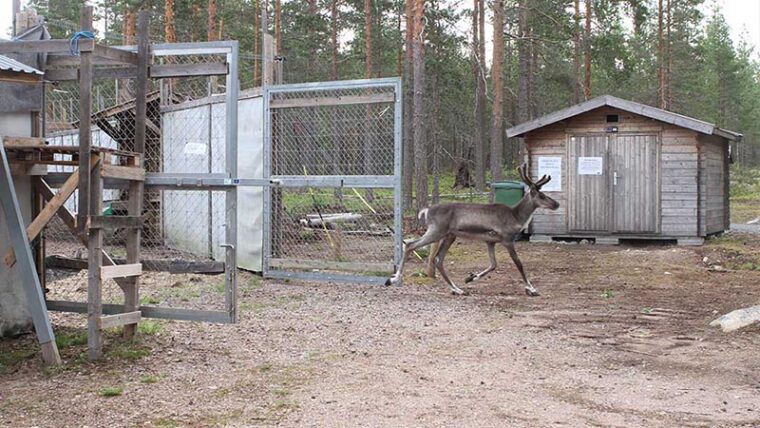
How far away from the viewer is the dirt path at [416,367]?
4.85m

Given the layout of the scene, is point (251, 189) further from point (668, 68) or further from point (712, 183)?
point (668, 68)

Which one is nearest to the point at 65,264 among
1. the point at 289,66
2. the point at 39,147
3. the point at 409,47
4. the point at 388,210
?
the point at 39,147

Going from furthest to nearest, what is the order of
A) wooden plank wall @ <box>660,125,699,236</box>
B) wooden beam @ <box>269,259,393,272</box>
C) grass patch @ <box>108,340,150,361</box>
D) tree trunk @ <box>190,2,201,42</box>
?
tree trunk @ <box>190,2,201,42</box> → wooden plank wall @ <box>660,125,699,236</box> → wooden beam @ <box>269,259,393,272</box> → grass patch @ <box>108,340,150,361</box>

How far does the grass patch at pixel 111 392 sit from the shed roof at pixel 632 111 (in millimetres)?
12879

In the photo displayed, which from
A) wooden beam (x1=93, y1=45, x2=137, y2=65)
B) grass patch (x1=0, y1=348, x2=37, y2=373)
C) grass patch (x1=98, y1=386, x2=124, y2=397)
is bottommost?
grass patch (x1=98, y1=386, x2=124, y2=397)

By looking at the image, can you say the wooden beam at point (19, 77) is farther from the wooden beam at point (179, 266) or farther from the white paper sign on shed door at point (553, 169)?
the white paper sign on shed door at point (553, 169)

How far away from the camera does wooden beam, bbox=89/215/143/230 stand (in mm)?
5934

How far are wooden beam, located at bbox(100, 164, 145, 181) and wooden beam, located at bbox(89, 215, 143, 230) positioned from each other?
1.10 feet

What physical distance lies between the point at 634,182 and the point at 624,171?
31cm

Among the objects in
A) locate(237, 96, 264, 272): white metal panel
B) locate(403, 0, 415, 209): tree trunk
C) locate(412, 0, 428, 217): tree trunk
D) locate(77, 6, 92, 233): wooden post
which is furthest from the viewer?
locate(403, 0, 415, 209): tree trunk

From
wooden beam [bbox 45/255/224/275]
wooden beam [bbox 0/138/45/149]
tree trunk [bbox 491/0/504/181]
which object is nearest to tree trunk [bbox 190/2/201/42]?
tree trunk [bbox 491/0/504/181]

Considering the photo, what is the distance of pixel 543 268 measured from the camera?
13.2 m

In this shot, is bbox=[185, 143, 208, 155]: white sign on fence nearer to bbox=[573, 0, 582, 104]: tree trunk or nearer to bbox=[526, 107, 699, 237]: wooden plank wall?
bbox=[526, 107, 699, 237]: wooden plank wall

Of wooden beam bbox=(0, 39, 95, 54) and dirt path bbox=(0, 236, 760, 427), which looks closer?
dirt path bbox=(0, 236, 760, 427)
